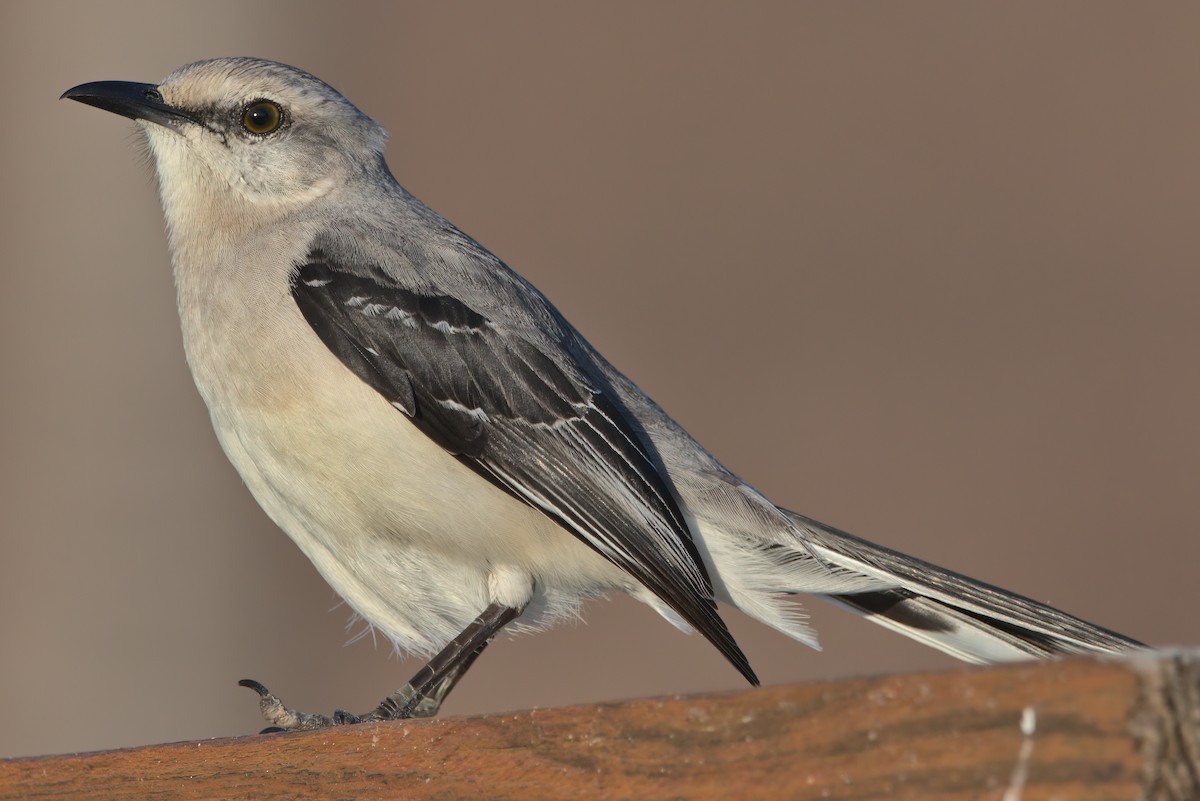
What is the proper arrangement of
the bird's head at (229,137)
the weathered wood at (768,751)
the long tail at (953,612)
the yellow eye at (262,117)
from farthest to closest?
1. the yellow eye at (262,117)
2. the bird's head at (229,137)
3. the long tail at (953,612)
4. the weathered wood at (768,751)

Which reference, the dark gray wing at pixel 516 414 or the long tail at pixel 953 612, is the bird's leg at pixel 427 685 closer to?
the dark gray wing at pixel 516 414

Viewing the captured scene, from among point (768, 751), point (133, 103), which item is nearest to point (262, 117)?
point (133, 103)

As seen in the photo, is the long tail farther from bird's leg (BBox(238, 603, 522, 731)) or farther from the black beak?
the black beak

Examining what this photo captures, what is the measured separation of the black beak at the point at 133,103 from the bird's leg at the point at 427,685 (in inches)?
73.3

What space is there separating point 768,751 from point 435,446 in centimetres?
193

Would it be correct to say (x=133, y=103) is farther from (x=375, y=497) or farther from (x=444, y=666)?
(x=444, y=666)

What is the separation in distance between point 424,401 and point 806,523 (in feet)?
4.05

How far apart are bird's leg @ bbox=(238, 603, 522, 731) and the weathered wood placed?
40.1 inches

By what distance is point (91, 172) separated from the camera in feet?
32.5

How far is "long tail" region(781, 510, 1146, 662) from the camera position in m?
3.76

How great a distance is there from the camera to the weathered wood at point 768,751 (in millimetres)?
1914

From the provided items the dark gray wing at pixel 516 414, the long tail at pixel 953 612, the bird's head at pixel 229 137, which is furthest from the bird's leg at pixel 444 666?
the bird's head at pixel 229 137

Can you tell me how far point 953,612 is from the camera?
407cm

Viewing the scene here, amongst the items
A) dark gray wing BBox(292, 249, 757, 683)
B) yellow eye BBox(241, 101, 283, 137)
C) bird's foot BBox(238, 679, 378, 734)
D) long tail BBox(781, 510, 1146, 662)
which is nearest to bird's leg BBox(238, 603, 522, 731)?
bird's foot BBox(238, 679, 378, 734)
